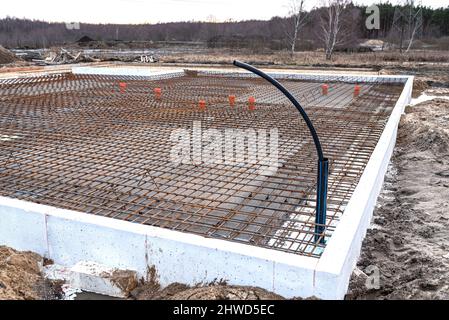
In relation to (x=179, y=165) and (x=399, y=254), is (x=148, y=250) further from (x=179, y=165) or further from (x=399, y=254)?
(x=179, y=165)

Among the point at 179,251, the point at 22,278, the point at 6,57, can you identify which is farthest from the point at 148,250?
the point at 6,57

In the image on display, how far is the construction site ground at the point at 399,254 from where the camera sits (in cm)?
253

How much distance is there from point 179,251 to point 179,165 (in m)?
2.08

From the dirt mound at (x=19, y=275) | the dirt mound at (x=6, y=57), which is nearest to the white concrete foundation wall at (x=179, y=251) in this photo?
the dirt mound at (x=19, y=275)

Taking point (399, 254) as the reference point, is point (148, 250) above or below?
above

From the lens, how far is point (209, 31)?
47.3 m

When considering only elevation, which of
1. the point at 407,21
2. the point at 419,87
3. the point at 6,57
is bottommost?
the point at 419,87

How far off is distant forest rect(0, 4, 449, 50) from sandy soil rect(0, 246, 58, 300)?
1130 inches

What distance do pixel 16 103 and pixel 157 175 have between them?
5335mm

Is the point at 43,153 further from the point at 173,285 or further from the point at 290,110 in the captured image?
the point at 290,110

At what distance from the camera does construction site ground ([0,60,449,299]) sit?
253cm

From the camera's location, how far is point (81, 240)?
2982 mm

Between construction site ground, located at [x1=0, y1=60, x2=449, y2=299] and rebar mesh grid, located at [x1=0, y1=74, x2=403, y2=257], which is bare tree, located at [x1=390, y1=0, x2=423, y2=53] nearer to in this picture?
rebar mesh grid, located at [x1=0, y1=74, x2=403, y2=257]

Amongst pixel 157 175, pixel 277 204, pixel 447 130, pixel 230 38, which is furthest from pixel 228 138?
pixel 230 38
